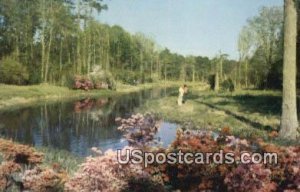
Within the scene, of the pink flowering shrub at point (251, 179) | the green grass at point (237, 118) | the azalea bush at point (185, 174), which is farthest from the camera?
the green grass at point (237, 118)

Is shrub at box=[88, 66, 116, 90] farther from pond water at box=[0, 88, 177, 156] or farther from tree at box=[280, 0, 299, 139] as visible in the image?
tree at box=[280, 0, 299, 139]

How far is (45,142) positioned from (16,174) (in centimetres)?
1264

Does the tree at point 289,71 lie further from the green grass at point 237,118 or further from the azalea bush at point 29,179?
the azalea bush at point 29,179

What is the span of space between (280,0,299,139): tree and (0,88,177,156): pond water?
574 cm

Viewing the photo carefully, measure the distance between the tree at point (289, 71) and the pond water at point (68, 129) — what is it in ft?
18.8

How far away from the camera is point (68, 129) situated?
101 ft

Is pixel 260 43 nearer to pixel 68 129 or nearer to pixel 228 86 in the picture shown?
pixel 228 86

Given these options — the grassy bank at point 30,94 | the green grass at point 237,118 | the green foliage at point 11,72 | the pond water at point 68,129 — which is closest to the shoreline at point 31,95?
the grassy bank at point 30,94

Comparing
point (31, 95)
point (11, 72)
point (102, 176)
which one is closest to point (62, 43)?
point (11, 72)

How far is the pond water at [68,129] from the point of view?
24414 mm

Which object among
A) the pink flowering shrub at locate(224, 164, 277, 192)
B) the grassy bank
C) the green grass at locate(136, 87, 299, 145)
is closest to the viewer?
the pink flowering shrub at locate(224, 164, 277, 192)

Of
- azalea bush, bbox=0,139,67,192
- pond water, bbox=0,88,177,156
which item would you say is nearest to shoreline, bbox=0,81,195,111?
pond water, bbox=0,88,177,156

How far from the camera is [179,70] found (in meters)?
166

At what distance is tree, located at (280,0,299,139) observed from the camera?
2142 cm
